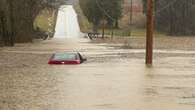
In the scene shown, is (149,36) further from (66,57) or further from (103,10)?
(103,10)

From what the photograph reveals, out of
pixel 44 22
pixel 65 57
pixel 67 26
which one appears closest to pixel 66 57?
pixel 65 57

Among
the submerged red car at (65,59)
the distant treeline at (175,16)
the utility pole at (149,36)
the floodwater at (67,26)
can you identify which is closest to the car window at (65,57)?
the submerged red car at (65,59)

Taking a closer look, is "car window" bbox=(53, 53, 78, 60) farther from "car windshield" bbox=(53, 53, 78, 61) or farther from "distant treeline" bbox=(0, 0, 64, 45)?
"distant treeline" bbox=(0, 0, 64, 45)

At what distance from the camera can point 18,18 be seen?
8494 centimetres

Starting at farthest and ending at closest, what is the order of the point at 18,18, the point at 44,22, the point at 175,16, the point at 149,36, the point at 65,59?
the point at 44,22 < the point at 175,16 < the point at 18,18 < the point at 149,36 < the point at 65,59

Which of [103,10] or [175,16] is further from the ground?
[103,10]

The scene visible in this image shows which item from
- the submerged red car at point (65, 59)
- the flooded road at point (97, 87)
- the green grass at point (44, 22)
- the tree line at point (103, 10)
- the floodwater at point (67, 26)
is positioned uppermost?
the flooded road at point (97, 87)

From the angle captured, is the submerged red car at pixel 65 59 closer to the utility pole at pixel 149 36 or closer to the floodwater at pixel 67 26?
the utility pole at pixel 149 36

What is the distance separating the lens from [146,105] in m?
20.6

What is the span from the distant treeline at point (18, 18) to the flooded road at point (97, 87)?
33.1m

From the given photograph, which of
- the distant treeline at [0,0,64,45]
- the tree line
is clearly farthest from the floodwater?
the distant treeline at [0,0,64,45]

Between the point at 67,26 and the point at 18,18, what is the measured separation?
5298cm

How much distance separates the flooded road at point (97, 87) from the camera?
20.7 metres

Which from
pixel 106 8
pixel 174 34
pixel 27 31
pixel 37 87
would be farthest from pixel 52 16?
pixel 37 87
